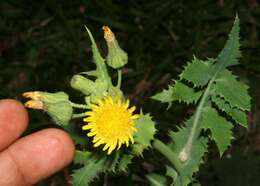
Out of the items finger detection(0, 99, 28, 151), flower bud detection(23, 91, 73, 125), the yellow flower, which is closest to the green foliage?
the yellow flower

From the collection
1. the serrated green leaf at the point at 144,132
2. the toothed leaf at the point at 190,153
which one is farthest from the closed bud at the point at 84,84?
the toothed leaf at the point at 190,153

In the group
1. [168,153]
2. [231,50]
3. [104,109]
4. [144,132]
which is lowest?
[168,153]

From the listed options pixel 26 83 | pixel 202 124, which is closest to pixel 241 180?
pixel 202 124

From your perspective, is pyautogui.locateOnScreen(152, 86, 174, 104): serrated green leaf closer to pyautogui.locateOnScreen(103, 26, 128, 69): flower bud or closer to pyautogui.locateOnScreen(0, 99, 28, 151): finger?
pyautogui.locateOnScreen(103, 26, 128, 69): flower bud

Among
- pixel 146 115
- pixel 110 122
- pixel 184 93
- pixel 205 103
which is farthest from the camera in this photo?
pixel 205 103

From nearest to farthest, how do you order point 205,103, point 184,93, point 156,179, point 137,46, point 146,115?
point 146,115 < point 184,93 < point 205,103 < point 156,179 < point 137,46

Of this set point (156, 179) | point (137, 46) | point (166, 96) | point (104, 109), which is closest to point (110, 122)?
point (104, 109)

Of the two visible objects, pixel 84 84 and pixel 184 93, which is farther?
pixel 184 93

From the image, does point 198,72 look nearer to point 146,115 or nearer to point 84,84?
point 146,115
